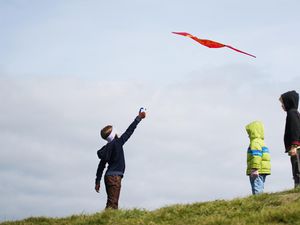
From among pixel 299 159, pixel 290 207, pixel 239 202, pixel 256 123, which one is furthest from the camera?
pixel 256 123

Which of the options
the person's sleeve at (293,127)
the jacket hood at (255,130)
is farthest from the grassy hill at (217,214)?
the jacket hood at (255,130)

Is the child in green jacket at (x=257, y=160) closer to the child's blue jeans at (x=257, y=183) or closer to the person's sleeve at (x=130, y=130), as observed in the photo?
the child's blue jeans at (x=257, y=183)

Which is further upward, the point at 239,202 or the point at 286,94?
the point at 286,94

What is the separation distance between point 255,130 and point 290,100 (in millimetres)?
1639

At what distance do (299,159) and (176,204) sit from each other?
310cm

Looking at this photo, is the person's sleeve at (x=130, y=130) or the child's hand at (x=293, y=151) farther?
the person's sleeve at (x=130, y=130)

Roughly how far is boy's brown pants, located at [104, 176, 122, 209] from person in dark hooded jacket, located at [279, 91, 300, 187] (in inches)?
168

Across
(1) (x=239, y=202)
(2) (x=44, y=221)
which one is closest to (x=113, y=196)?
(2) (x=44, y=221)

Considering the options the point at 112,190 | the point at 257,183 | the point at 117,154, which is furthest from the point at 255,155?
the point at 112,190

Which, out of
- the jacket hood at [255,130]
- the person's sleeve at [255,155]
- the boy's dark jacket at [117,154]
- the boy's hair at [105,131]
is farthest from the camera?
the jacket hood at [255,130]

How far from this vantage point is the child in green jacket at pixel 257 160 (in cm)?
1557

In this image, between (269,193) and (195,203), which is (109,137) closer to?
(195,203)

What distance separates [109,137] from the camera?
50.1 feet

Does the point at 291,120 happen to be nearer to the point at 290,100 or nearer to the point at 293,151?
the point at 290,100
